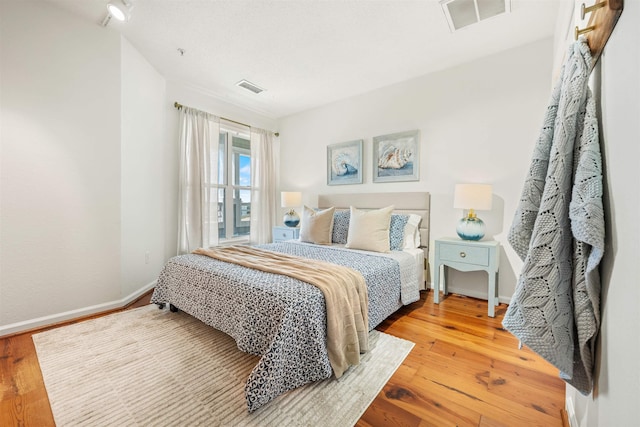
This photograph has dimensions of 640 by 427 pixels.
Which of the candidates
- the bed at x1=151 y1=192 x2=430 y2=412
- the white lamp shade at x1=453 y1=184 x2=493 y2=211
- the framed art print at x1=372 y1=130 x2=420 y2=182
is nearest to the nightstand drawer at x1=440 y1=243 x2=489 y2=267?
the bed at x1=151 y1=192 x2=430 y2=412

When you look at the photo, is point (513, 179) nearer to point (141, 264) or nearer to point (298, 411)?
point (298, 411)

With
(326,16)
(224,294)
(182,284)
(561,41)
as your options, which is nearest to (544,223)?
(224,294)

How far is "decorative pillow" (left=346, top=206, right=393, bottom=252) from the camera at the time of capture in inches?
106

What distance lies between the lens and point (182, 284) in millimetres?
2211

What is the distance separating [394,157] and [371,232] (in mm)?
1208

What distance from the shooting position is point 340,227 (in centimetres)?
323

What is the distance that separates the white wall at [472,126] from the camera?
8.45ft

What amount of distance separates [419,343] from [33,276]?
3.10 metres

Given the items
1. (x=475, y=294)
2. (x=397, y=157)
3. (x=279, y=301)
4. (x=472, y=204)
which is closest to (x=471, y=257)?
(x=472, y=204)

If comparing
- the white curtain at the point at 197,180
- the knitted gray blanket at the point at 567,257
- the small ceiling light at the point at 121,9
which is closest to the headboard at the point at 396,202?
the white curtain at the point at 197,180

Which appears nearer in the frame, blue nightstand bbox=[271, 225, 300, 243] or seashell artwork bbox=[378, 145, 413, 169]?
seashell artwork bbox=[378, 145, 413, 169]

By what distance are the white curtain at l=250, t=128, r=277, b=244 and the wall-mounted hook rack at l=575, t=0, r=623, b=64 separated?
13.2ft

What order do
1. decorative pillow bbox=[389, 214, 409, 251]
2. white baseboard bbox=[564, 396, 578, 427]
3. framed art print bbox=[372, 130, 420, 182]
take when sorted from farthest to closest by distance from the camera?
framed art print bbox=[372, 130, 420, 182], decorative pillow bbox=[389, 214, 409, 251], white baseboard bbox=[564, 396, 578, 427]

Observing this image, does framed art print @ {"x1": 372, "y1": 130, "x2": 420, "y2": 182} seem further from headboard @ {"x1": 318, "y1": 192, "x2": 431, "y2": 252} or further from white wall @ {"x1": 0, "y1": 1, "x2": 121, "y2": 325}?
white wall @ {"x1": 0, "y1": 1, "x2": 121, "y2": 325}
